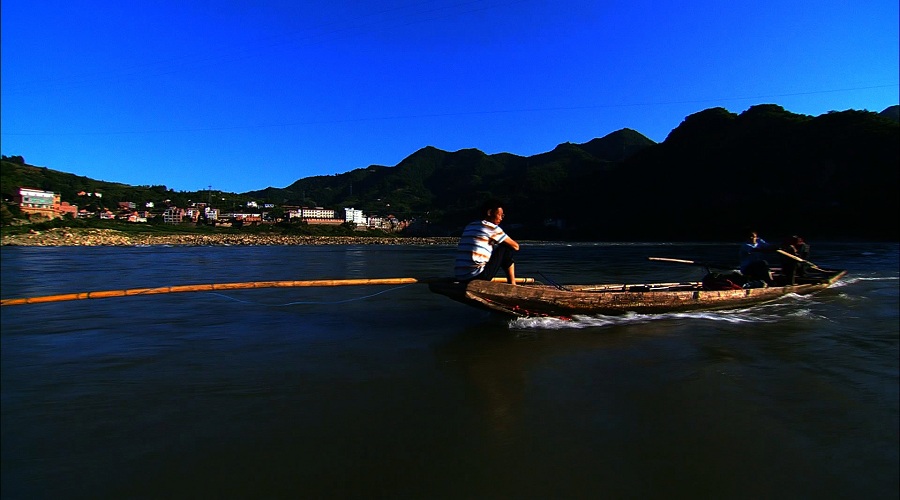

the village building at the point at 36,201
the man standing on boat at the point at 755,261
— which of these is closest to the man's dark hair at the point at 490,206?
the village building at the point at 36,201

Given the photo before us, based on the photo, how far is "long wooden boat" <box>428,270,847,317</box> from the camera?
20.6 ft

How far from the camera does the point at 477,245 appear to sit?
6328mm

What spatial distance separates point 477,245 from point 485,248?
121 mm

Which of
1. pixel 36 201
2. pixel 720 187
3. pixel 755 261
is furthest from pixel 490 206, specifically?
pixel 720 187

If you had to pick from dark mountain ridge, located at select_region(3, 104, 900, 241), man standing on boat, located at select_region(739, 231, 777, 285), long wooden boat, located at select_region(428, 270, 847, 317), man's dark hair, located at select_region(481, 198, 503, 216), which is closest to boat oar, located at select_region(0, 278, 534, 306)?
long wooden boat, located at select_region(428, 270, 847, 317)

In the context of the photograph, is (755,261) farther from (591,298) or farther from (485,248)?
(485,248)

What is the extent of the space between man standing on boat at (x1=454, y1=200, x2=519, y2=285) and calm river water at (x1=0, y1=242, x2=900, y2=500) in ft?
3.14

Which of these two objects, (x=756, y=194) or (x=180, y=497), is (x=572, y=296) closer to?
(x=180, y=497)

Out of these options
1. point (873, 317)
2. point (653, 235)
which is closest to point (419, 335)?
point (873, 317)

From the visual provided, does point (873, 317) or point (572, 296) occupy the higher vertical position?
point (572, 296)

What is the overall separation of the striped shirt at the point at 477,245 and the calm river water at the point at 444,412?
3.21 feet

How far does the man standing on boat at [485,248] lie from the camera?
20.4ft

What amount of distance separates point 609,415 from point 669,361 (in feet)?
6.63

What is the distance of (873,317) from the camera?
8.40 metres
